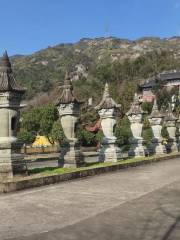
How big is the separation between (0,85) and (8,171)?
298 centimetres

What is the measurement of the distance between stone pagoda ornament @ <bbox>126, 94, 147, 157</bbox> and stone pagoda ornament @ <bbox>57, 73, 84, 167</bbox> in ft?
21.9

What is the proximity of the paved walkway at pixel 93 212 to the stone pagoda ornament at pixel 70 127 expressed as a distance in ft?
11.7

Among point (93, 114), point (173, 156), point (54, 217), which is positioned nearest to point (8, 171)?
point (54, 217)

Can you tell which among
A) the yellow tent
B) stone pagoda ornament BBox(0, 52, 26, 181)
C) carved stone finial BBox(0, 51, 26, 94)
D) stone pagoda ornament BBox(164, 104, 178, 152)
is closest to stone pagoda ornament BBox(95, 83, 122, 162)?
stone pagoda ornament BBox(0, 52, 26, 181)

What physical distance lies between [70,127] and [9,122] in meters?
4.02

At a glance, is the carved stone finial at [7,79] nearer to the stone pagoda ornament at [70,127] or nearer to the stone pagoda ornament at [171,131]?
the stone pagoda ornament at [70,127]

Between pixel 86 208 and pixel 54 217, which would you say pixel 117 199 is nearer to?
pixel 86 208

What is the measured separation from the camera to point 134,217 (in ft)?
25.5

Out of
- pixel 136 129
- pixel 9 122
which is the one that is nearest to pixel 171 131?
pixel 136 129

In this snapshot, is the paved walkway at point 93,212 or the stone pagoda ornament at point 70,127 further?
the stone pagoda ornament at point 70,127

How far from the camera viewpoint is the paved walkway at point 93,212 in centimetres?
654

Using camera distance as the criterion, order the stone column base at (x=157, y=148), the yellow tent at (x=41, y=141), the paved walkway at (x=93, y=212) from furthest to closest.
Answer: the yellow tent at (x=41, y=141), the stone column base at (x=157, y=148), the paved walkway at (x=93, y=212)

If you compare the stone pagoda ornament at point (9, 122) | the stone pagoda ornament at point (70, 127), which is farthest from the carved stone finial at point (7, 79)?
the stone pagoda ornament at point (70, 127)

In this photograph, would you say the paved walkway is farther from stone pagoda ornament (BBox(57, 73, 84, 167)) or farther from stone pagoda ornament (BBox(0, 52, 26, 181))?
stone pagoda ornament (BBox(57, 73, 84, 167))
